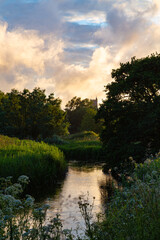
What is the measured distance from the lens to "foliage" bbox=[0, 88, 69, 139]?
171ft

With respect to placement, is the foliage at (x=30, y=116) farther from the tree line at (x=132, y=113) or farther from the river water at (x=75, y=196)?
the tree line at (x=132, y=113)

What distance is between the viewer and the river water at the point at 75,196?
11.1 metres

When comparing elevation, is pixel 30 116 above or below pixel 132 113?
above

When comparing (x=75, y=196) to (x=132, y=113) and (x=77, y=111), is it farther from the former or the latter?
(x=77, y=111)

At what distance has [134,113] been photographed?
1981 centimetres

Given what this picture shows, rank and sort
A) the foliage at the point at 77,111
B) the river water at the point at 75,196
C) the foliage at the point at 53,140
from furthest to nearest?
the foliage at the point at 77,111
the foliage at the point at 53,140
the river water at the point at 75,196

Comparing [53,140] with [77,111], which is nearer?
[53,140]

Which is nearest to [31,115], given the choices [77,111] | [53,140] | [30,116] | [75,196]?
[30,116]

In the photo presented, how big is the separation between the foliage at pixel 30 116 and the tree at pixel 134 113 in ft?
103

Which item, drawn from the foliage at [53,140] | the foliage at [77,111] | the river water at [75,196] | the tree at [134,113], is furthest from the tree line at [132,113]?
the foliage at [77,111]

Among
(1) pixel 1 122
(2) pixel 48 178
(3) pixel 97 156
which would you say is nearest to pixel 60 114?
→ (1) pixel 1 122

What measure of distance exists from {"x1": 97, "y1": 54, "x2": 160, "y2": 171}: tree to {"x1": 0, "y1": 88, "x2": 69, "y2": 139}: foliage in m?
31.3

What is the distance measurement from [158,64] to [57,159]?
29.2ft

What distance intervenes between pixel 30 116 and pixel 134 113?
34844 mm
